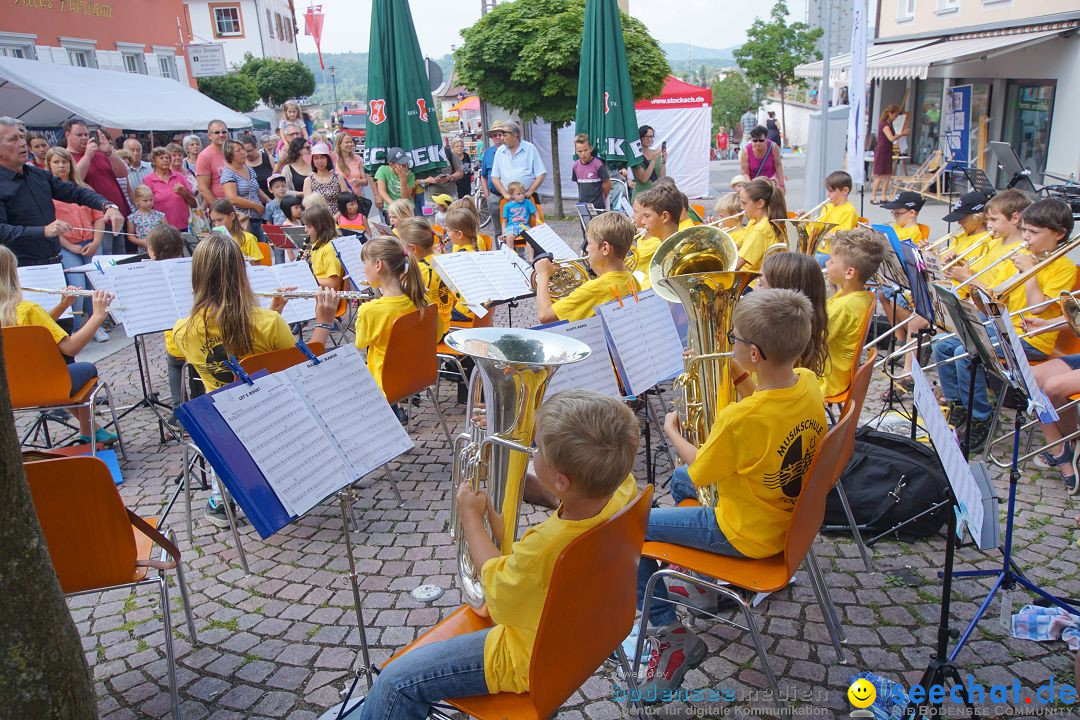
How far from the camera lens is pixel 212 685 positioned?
290 centimetres

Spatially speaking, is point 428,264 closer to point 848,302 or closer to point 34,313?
point 34,313

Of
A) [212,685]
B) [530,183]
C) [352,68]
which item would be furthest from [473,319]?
[352,68]

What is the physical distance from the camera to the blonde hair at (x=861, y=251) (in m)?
4.09

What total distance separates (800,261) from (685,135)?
13.0 m

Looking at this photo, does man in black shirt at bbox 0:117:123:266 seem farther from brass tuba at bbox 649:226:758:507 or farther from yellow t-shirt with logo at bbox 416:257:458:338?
brass tuba at bbox 649:226:758:507

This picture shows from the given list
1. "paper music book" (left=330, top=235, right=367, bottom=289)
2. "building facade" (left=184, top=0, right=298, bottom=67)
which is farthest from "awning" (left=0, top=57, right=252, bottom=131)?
"building facade" (left=184, top=0, right=298, bottom=67)

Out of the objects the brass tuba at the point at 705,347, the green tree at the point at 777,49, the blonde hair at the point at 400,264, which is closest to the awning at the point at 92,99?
the blonde hair at the point at 400,264

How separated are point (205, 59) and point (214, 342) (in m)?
23.5

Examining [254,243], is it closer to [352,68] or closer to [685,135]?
[685,135]

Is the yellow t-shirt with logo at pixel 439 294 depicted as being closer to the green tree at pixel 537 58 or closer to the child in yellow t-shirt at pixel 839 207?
the child in yellow t-shirt at pixel 839 207

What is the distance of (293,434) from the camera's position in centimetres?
249

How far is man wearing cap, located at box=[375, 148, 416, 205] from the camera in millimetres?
8453

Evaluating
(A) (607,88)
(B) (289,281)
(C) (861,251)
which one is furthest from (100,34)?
(C) (861,251)

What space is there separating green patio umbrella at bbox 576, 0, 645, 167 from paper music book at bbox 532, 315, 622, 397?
495 cm
